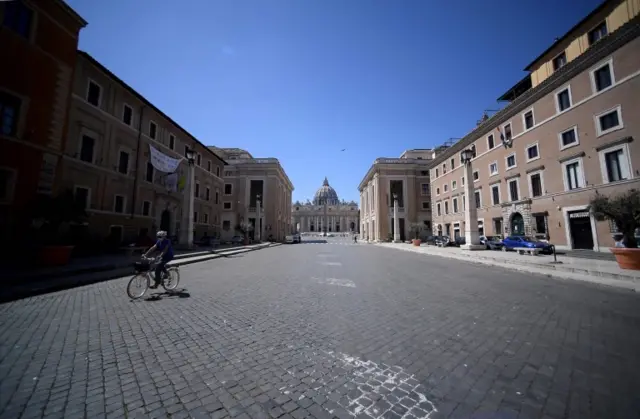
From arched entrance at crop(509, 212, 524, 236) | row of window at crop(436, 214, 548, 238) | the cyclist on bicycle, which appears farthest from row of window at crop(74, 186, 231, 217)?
arched entrance at crop(509, 212, 524, 236)

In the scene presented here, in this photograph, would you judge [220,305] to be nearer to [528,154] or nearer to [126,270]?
[126,270]

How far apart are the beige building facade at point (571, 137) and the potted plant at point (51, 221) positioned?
24.2 metres

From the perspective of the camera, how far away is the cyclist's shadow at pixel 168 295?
6695 mm

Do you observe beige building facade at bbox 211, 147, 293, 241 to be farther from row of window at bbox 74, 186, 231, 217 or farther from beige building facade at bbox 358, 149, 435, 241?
row of window at bbox 74, 186, 231, 217

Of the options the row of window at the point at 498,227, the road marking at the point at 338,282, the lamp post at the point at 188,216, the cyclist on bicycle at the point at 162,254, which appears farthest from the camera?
the row of window at the point at 498,227

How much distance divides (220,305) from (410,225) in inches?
1907

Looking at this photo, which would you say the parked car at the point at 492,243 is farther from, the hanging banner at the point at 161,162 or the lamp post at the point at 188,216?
the hanging banner at the point at 161,162

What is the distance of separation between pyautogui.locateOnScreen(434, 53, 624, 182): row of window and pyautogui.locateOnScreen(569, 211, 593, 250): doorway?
5.70 m

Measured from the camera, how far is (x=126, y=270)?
1109 centimetres

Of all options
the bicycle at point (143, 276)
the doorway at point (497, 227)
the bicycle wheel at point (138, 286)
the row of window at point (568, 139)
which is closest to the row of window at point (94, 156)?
the bicycle at point (143, 276)

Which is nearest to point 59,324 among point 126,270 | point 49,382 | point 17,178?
point 49,382

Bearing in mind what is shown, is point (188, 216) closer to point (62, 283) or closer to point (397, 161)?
point (62, 283)

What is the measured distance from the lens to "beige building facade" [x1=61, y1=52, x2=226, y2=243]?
55.7ft

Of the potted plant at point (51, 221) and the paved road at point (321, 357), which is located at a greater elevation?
the potted plant at point (51, 221)
